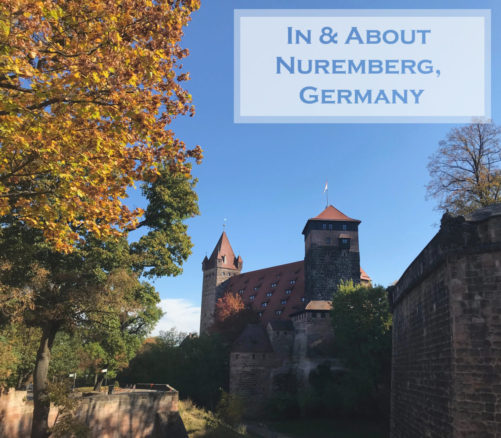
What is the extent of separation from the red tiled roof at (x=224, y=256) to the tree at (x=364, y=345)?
3704cm

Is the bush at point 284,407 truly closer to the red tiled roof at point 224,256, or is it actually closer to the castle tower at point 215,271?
the castle tower at point 215,271

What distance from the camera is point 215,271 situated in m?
69.7

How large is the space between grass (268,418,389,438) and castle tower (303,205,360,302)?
42.2 ft

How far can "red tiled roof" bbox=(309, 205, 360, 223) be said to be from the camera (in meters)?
44.5

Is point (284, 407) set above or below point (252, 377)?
below

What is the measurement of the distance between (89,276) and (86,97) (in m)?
9.62

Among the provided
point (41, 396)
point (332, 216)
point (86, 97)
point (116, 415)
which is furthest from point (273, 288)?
point (86, 97)

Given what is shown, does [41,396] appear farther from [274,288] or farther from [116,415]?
[274,288]

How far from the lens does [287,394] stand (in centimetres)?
3600

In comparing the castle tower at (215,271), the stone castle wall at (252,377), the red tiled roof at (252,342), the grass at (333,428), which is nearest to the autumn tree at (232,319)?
the red tiled roof at (252,342)

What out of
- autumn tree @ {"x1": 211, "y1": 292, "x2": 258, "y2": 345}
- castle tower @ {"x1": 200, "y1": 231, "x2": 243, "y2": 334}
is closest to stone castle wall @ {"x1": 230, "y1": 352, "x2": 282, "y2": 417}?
autumn tree @ {"x1": 211, "y1": 292, "x2": 258, "y2": 345}

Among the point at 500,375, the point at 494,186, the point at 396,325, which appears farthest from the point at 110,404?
the point at 494,186

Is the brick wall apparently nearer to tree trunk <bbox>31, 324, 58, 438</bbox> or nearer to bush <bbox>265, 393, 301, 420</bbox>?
tree trunk <bbox>31, 324, 58, 438</bbox>

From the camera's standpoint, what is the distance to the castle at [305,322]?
126 feet
